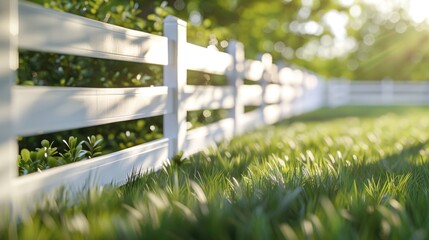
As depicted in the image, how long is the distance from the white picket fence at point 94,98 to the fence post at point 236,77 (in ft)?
1.79

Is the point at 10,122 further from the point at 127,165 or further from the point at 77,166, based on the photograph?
the point at 127,165

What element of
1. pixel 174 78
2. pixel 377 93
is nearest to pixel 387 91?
pixel 377 93

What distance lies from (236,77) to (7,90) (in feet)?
16.5

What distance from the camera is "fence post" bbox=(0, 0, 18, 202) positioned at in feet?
6.44

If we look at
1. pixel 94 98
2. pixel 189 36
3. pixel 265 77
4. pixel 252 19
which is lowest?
pixel 94 98

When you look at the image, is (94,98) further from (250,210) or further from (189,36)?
(189,36)

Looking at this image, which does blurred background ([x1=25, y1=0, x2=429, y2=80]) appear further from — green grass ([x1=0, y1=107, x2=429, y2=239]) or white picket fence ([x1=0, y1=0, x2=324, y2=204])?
green grass ([x1=0, y1=107, x2=429, y2=239])

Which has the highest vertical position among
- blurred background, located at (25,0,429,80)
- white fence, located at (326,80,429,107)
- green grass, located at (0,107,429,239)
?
blurred background, located at (25,0,429,80)

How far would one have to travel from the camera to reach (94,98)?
9.32 feet

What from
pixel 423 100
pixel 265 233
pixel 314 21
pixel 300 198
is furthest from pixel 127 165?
pixel 423 100

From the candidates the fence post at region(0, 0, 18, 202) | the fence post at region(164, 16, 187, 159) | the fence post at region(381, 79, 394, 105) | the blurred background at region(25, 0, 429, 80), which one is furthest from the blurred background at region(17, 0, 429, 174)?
the fence post at region(381, 79, 394, 105)

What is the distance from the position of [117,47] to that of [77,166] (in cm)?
84

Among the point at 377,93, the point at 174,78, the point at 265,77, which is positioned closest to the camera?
the point at 174,78

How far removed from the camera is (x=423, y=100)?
85.1 feet
